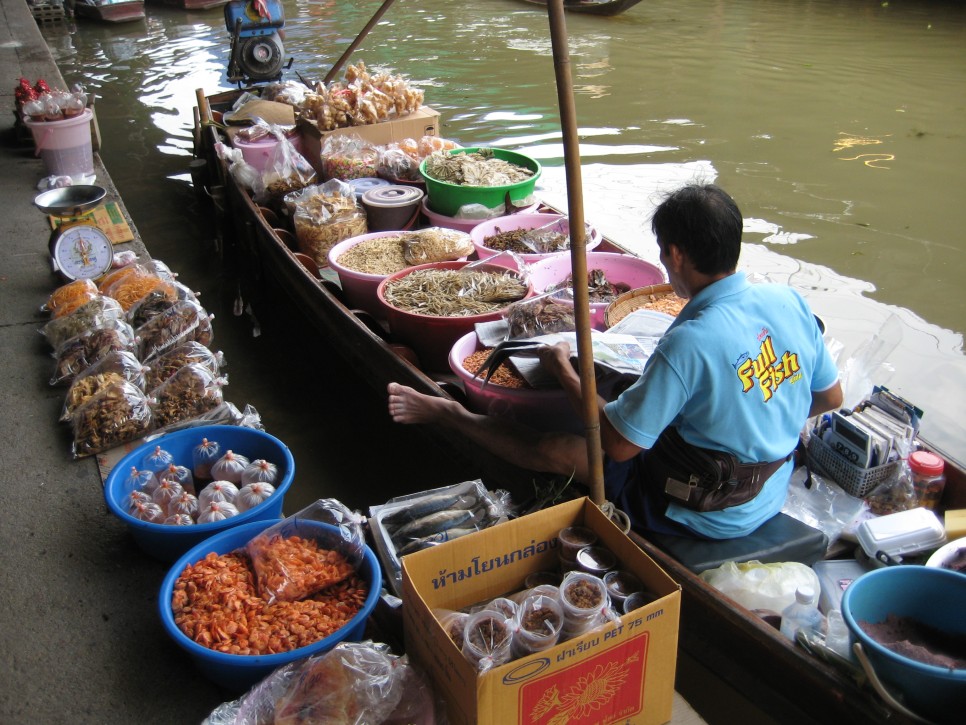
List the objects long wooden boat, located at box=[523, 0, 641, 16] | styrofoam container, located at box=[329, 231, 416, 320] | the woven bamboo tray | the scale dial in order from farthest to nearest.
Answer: long wooden boat, located at box=[523, 0, 641, 16] → the scale dial → styrofoam container, located at box=[329, 231, 416, 320] → the woven bamboo tray

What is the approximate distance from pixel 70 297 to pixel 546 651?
10.1 ft

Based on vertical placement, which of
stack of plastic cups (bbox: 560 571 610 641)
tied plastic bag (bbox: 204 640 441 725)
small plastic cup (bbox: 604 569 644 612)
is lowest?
tied plastic bag (bbox: 204 640 441 725)

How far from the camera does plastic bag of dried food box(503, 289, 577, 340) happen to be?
9.07 ft

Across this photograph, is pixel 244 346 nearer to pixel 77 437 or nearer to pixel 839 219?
pixel 77 437

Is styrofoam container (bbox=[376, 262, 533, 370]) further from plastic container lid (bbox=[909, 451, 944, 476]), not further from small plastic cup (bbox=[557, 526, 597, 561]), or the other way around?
plastic container lid (bbox=[909, 451, 944, 476])

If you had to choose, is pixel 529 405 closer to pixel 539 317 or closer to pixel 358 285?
pixel 539 317

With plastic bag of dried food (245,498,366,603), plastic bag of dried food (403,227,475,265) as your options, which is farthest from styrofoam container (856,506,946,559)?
plastic bag of dried food (403,227,475,265)

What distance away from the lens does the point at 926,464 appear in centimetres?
233

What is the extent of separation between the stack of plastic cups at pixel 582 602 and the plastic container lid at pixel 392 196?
3.12m

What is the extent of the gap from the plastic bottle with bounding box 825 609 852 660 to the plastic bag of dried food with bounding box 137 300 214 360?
2.68 m

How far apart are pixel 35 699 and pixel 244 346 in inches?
122

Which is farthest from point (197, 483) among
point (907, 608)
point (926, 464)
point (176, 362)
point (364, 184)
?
point (364, 184)

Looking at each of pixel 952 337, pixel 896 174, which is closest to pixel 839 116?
pixel 896 174

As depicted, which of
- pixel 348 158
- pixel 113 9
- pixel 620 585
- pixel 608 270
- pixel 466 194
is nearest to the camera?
pixel 620 585
